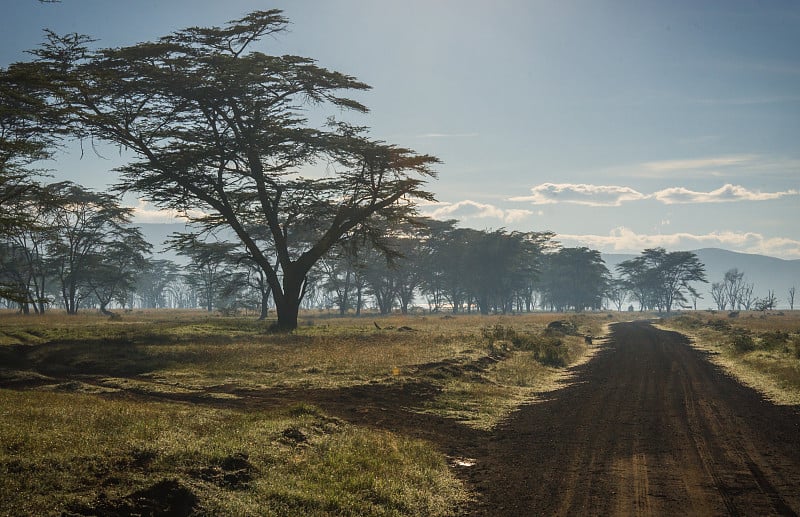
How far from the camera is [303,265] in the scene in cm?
3862

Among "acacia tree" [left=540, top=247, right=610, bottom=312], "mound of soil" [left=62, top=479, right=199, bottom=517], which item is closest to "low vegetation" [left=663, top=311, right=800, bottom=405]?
"mound of soil" [left=62, top=479, right=199, bottom=517]

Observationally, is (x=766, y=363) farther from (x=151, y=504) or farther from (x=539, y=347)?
(x=151, y=504)

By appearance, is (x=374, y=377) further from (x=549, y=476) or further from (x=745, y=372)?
(x=745, y=372)

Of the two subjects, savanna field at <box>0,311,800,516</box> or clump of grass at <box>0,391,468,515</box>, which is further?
savanna field at <box>0,311,800,516</box>

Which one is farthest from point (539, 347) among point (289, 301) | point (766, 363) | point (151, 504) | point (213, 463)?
point (151, 504)

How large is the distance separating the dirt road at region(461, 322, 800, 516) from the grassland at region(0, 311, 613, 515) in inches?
48.1

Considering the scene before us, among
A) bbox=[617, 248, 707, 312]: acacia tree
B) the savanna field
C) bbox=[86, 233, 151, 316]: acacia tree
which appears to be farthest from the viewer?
bbox=[617, 248, 707, 312]: acacia tree

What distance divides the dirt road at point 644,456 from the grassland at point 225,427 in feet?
4.01

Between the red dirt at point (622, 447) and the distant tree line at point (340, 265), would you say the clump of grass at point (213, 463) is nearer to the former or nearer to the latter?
the red dirt at point (622, 447)

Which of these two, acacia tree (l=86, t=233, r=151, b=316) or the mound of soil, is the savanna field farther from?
acacia tree (l=86, t=233, r=151, b=316)

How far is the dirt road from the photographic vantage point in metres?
8.84

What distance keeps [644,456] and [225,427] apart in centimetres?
809

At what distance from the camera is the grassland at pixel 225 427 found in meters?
7.85

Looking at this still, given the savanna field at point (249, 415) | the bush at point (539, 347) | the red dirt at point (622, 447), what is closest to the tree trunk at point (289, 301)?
the savanna field at point (249, 415)
